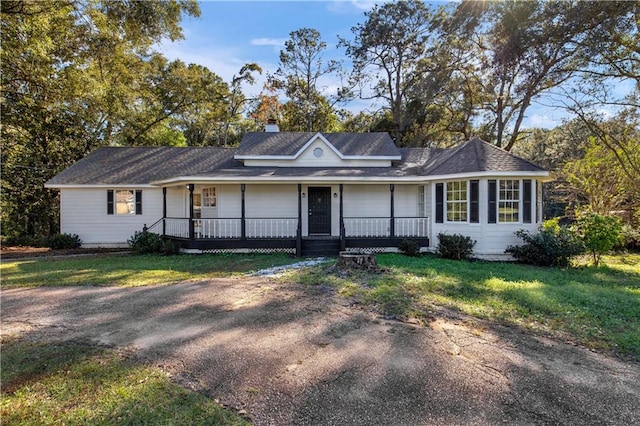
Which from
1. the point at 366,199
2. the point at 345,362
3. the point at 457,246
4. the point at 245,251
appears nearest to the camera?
the point at 345,362

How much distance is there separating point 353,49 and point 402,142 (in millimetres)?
8560

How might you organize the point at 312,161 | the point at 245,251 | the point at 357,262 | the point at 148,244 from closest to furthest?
1. the point at 357,262
2. the point at 245,251
3. the point at 148,244
4. the point at 312,161

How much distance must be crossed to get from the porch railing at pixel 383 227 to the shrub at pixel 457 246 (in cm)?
150

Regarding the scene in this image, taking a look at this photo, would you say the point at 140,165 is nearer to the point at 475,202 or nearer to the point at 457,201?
the point at 457,201

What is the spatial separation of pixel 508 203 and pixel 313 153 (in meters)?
7.93

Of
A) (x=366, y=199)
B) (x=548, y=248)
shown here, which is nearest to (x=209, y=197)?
(x=366, y=199)

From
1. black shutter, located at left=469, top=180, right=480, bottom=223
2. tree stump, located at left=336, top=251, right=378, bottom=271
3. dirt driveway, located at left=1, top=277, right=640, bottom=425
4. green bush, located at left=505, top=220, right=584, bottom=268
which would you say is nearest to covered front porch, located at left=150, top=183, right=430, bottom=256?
black shutter, located at left=469, top=180, right=480, bottom=223

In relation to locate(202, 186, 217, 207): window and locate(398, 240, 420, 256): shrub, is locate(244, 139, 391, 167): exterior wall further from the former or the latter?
locate(398, 240, 420, 256): shrub

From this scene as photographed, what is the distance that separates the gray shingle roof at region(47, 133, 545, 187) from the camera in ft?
41.5

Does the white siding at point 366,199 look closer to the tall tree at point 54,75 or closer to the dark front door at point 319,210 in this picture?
the dark front door at point 319,210

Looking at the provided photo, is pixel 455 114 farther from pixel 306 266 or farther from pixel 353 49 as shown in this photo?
pixel 306 266

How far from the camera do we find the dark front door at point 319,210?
14.4m

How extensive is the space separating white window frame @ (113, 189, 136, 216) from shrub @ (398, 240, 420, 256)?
38.8ft

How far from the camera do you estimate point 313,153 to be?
49.7 feet
